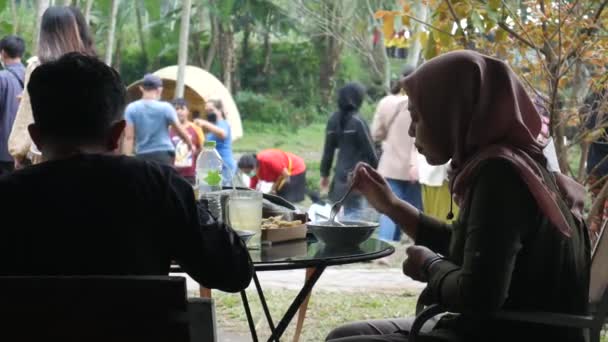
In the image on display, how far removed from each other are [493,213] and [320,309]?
11.3 ft

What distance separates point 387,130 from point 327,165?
71 cm

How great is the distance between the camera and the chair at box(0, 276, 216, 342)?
5.25ft

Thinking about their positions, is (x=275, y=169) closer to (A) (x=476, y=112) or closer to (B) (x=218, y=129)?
(B) (x=218, y=129)

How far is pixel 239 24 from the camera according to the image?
18.8 m

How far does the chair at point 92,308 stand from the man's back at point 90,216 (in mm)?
159

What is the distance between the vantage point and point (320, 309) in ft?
17.6

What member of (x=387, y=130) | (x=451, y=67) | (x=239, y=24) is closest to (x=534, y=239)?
(x=451, y=67)

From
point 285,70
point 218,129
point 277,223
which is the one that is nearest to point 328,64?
point 285,70

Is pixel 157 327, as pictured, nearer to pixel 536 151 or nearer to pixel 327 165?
pixel 536 151

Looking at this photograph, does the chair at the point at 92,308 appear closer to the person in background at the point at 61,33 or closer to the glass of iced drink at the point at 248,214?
the glass of iced drink at the point at 248,214

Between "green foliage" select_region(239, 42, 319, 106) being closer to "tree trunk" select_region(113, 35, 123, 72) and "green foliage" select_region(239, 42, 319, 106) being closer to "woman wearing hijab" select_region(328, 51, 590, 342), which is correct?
"tree trunk" select_region(113, 35, 123, 72)

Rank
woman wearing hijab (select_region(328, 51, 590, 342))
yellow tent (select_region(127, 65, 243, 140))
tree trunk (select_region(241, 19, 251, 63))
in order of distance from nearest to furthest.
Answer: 1. woman wearing hijab (select_region(328, 51, 590, 342))
2. yellow tent (select_region(127, 65, 243, 140))
3. tree trunk (select_region(241, 19, 251, 63))

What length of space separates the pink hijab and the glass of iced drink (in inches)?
23.2

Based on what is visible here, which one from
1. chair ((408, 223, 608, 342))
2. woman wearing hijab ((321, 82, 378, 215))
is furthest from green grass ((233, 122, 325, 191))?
chair ((408, 223, 608, 342))
